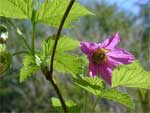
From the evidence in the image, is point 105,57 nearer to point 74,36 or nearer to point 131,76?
point 131,76

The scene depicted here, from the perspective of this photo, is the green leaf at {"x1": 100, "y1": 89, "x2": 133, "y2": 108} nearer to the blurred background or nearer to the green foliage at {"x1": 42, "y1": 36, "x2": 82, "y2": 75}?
the green foliage at {"x1": 42, "y1": 36, "x2": 82, "y2": 75}

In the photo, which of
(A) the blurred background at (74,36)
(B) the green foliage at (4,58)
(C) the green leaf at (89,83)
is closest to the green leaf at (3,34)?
(B) the green foliage at (4,58)

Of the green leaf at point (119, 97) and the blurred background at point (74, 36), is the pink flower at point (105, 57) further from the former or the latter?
the blurred background at point (74, 36)

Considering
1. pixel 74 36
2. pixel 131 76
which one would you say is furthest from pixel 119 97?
pixel 74 36

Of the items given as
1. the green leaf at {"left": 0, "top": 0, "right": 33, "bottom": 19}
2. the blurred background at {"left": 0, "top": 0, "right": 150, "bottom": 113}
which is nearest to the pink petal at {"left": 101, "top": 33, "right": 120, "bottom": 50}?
the green leaf at {"left": 0, "top": 0, "right": 33, "bottom": 19}

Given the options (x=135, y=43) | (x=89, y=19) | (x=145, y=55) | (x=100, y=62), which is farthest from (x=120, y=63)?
(x=89, y=19)

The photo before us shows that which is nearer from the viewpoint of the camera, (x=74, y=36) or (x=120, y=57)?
(x=120, y=57)
